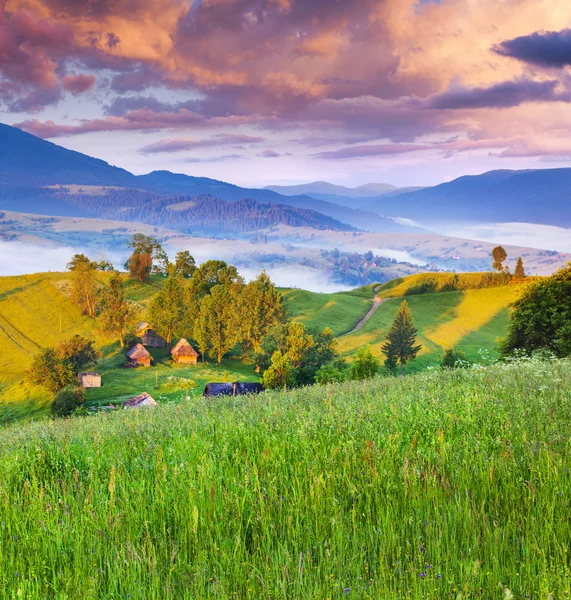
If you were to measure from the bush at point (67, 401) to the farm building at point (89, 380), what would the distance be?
41.6 feet

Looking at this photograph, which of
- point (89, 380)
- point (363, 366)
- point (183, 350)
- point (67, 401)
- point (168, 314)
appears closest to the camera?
point (363, 366)

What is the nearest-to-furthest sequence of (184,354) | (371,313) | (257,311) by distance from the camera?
(184,354) < (257,311) < (371,313)

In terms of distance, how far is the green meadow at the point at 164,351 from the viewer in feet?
284

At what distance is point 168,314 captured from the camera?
11600 centimetres

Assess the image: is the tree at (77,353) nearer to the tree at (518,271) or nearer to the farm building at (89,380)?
the farm building at (89,380)

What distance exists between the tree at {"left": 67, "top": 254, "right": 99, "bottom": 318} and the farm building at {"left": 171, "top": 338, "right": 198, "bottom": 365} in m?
38.5

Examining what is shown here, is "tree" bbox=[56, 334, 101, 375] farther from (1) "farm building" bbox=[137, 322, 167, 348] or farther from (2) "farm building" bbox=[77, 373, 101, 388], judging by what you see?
(1) "farm building" bbox=[137, 322, 167, 348]

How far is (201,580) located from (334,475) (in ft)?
6.35

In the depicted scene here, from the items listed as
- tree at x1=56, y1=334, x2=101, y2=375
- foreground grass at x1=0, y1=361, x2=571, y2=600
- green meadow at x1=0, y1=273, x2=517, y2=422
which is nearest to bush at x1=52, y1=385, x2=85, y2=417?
green meadow at x1=0, y1=273, x2=517, y2=422

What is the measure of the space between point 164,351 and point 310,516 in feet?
379

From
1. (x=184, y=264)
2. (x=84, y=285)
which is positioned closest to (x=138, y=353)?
(x=84, y=285)

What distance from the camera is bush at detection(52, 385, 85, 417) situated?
73062mm

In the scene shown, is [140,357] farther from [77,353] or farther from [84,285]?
[84,285]

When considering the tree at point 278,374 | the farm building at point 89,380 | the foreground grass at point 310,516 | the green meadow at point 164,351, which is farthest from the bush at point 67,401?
the foreground grass at point 310,516
